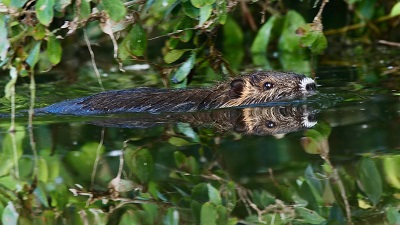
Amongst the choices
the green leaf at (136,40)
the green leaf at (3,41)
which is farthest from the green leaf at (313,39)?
the green leaf at (3,41)

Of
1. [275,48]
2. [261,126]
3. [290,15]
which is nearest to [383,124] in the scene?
[261,126]

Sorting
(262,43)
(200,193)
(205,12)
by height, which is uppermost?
(205,12)

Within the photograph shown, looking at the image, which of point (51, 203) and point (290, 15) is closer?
point (51, 203)

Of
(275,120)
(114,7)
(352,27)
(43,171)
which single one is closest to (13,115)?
(43,171)

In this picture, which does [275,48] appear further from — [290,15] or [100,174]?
[100,174]

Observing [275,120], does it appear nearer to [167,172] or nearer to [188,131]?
[188,131]

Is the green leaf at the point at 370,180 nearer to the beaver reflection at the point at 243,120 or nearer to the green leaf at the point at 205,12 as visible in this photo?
the beaver reflection at the point at 243,120
